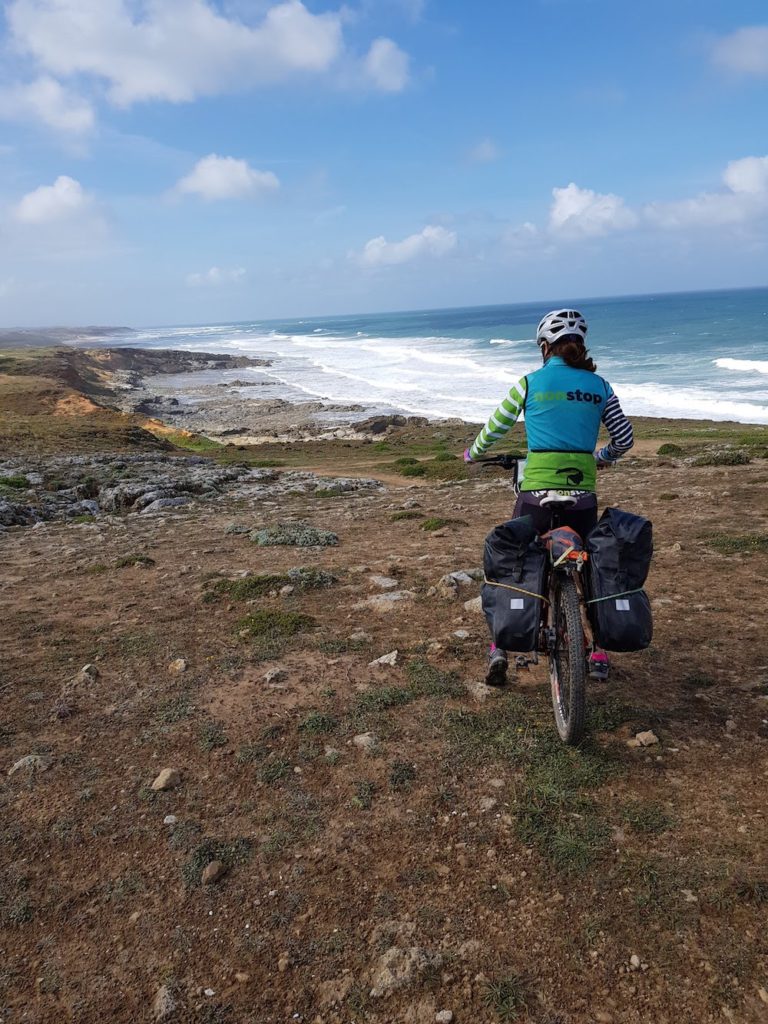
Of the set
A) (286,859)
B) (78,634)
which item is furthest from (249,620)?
(286,859)

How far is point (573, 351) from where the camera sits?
4.35 m

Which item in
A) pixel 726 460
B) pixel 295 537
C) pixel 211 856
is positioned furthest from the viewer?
pixel 726 460

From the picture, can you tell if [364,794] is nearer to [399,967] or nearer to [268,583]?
[399,967]

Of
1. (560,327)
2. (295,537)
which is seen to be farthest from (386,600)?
(560,327)

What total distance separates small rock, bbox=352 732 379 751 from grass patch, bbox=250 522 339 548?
603 cm

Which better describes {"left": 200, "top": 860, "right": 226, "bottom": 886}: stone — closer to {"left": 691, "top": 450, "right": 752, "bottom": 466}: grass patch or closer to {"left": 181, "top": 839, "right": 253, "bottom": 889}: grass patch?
{"left": 181, "top": 839, "right": 253, "bottom": 889}: grass patch

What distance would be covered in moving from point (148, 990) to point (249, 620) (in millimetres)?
4257

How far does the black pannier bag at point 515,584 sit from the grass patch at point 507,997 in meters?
1.82

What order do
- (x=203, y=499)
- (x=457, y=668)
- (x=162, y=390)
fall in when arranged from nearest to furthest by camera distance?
1. (x=457, y=668)
2. (x=203, y=499)
3. (x=162, y=390)

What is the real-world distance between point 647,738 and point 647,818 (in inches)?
31.7

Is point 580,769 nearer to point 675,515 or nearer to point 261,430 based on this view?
point 675,515

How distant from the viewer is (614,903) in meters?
3.06

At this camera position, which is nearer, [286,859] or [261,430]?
[286,859]

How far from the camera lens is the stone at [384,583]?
7.85m
